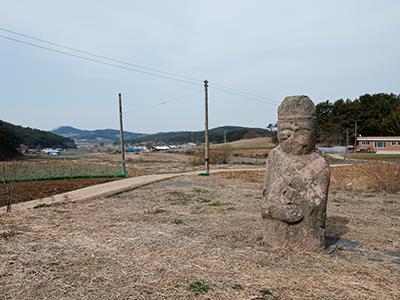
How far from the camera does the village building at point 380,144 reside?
165 ft

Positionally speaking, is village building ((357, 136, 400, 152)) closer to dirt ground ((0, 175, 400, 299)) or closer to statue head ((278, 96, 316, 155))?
dirt ground ((0, 175, 400, 299))

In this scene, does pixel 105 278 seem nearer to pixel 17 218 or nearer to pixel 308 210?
pixel 308 210

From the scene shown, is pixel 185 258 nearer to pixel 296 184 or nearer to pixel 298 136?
pixel 296 184

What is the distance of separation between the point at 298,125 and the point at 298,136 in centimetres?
17

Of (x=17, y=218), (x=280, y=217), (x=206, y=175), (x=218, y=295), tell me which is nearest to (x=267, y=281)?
(x=218, y=295)

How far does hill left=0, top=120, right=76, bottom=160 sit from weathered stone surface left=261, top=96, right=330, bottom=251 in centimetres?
3949

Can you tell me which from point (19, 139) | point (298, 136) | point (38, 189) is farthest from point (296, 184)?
point (19, 139)

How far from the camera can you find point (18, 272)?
4617mm

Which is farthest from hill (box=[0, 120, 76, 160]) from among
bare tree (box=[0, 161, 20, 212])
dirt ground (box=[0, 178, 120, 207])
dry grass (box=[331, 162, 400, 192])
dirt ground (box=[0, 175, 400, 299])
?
dirt ground (box=[0, 175, 400, 299])

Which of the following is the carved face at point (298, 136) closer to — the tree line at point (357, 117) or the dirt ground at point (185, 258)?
the dirt ground at point (185, 258)

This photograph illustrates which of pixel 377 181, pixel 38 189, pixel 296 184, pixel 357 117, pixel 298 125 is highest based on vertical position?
pixel 357 117

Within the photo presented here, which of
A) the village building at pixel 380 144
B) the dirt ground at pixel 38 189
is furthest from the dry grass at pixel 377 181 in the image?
the village building at pixel 380 144

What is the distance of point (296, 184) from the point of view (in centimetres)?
559

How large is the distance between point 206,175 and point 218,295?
52.9 ft
